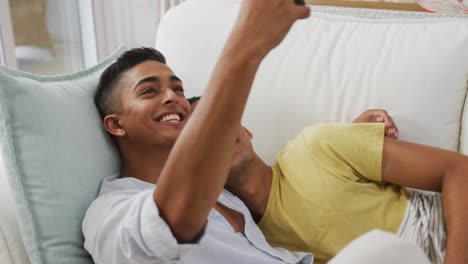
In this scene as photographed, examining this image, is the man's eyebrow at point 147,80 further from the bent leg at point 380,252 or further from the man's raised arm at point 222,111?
the bent leg at point 380,252

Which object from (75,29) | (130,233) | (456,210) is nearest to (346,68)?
(456,210)

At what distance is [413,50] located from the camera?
1.26 metres

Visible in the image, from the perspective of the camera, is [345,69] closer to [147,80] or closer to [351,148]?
[351,148]

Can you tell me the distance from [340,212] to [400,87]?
35 cm

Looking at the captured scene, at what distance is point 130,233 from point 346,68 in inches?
31.1

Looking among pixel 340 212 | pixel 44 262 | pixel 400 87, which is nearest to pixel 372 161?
pixel 340 212

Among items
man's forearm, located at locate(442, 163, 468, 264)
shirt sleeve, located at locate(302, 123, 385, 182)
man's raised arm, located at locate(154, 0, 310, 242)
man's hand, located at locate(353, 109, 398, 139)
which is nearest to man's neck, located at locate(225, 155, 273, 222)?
shirt sleeve, located at locate(302, 123, 385, 182)

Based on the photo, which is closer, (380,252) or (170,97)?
(380,252)

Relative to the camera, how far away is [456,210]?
1062 mm

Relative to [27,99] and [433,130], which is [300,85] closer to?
[433,130]

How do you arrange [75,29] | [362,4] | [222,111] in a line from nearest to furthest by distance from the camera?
[222,111] < [362,4] < [75,29]

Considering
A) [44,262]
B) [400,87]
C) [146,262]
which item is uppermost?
[400,87]

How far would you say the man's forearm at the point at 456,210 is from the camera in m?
1.03

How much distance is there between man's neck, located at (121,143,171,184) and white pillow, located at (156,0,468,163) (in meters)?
0.33
